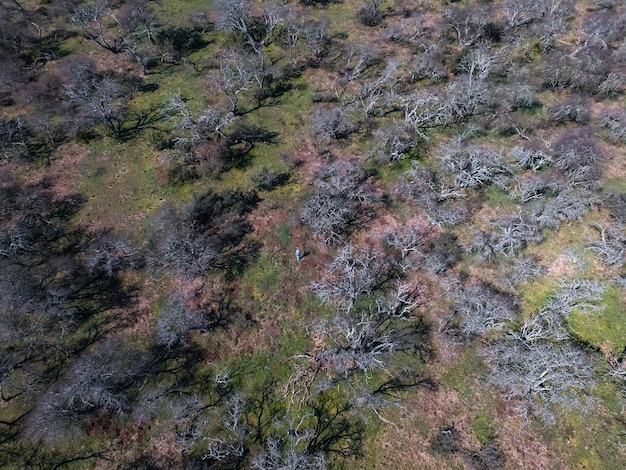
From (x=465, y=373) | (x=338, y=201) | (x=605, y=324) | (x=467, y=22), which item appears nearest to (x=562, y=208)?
(x=605, y=324)

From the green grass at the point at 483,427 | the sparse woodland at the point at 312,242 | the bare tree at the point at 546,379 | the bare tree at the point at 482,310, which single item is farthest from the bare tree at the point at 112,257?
the bare tree at the point at 546,379

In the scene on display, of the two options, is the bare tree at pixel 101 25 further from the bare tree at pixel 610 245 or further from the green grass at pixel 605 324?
the green grass at pixel 605 324

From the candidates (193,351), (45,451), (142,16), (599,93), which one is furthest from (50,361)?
(599,93)

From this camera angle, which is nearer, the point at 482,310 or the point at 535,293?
the point at 482,310

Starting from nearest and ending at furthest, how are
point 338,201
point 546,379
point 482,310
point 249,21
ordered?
point 546,379, point 482,310, point 338,201, point 249,21

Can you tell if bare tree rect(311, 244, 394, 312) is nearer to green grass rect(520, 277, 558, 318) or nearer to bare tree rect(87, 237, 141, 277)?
green grass rect(520, 277, 558, 318)

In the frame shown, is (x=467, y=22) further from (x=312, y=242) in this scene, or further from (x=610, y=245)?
(x=312, y=242)
